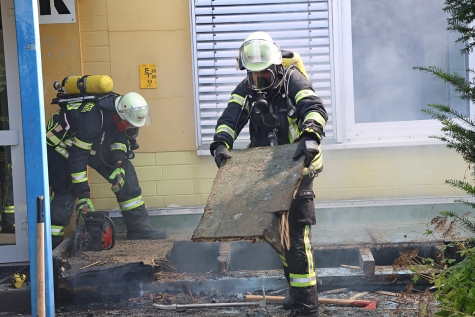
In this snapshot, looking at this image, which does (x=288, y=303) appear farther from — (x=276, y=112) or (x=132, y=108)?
(x=132, y=108)

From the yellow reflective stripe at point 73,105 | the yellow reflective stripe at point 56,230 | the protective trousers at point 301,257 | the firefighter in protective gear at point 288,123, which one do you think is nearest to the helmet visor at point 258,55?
the firefighter in protective gear at point 288,123

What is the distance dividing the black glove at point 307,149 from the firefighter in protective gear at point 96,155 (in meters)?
2.77

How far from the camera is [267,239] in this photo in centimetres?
380

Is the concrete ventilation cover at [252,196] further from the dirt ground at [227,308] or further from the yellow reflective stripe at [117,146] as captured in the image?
the yellow reflective stripe at [117,146]

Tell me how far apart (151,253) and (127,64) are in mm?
2421

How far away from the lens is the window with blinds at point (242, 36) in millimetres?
7172

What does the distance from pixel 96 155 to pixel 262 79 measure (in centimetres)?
277

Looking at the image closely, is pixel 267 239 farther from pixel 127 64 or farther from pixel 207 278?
pixel 127 64

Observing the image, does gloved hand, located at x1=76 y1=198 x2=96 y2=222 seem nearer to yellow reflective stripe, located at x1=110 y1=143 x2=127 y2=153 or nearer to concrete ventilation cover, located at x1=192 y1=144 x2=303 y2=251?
yellow reflective stripe, located at x1=110 y1=143 x2=127 y2=153

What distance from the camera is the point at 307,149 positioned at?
4.39 m

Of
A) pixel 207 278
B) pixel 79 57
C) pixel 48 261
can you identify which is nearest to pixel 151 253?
pixel 207 278

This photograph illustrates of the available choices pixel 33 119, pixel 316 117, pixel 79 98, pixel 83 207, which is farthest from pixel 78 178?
pixel 316 117

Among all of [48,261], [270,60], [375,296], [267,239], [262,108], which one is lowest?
[375,296]

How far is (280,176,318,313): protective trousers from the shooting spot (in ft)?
15.4
